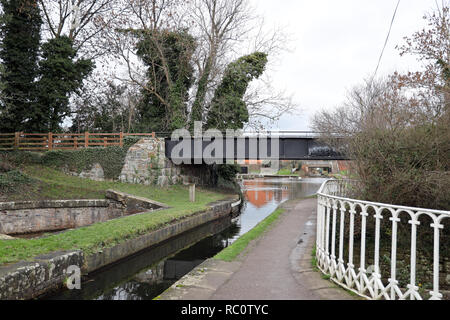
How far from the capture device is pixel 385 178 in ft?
24.7

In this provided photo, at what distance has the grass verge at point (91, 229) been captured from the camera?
23.1ft

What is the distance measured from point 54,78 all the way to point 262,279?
22.8 metres

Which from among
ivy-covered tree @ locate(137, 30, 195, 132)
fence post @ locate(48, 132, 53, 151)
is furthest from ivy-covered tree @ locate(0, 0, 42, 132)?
ivy-covered tree @ locate(137, 30, 195, 132)

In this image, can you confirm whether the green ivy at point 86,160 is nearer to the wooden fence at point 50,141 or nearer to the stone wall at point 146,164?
the stone wall at point 146,164

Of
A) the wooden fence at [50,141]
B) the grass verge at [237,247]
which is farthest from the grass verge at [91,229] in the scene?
the grass verge at [237,247]

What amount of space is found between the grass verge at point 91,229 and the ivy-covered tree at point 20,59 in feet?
18.4

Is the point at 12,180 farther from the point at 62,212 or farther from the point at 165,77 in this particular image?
the point at 165,77

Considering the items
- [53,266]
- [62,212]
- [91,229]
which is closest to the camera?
[53,266]

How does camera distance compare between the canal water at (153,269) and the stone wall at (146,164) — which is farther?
the stone wall at (146,164)

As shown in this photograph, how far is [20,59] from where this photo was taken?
882 inches

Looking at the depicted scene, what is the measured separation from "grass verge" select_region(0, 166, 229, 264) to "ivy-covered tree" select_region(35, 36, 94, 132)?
5.48 metres

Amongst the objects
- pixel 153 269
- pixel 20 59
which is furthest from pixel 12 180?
pixel 20 59

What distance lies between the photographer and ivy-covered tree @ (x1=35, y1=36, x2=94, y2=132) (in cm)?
2261

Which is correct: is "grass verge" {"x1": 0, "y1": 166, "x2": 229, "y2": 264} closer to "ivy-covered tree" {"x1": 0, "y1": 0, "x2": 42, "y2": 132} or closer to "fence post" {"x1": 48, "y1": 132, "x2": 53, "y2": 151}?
"fence post" {"x1": 48, "y1": 132, "x2": 53, "y2": 151}
